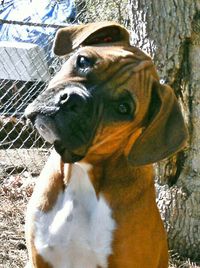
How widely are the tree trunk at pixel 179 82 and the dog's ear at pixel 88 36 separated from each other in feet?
3.11

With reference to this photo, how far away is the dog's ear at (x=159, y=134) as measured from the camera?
357 centimetres

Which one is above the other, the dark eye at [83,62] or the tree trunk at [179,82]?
the dark eye at [83,62]

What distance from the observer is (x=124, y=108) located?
3.44 metres

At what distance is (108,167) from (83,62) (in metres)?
0.59

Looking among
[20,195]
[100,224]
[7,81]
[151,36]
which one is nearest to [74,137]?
[100,224]

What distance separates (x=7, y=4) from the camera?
7.79m

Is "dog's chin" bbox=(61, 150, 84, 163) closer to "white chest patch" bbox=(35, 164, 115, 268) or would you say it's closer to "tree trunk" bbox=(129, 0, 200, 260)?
"white chest patch" bbox=(35, 164, 115, 268)

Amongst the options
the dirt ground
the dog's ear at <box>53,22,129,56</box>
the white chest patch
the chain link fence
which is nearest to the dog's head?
the dog's ear at <box>53,22,129,56</box>

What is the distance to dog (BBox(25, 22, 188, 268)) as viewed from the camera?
3.45 m

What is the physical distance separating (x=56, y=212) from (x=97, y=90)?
0.75 meters

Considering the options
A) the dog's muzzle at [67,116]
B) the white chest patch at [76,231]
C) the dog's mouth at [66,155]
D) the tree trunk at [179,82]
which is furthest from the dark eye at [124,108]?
the tree trunk at [179,82]

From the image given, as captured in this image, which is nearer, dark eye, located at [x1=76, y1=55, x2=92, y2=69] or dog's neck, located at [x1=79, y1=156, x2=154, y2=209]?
dark eye, located at [x1=76, y1=55, x2=92, y2=69]

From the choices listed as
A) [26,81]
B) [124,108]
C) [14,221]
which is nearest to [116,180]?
[124,108]

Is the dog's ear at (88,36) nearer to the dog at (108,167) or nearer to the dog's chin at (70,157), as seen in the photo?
the dog at (108,167)
